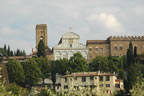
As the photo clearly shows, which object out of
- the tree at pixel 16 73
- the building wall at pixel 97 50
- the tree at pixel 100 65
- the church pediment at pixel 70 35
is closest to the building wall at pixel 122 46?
the building wall at pixel 97 50

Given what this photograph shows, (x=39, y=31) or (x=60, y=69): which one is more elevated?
(x=39, y=31)

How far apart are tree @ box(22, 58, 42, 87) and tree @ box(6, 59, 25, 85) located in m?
0.98

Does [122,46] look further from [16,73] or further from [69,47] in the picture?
[16,73]

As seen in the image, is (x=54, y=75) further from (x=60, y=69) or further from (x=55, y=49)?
(x=55, y=49)

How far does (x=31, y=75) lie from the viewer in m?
54.7

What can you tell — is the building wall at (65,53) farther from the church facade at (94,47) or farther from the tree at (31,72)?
the tree at (31,72)

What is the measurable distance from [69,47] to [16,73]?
798 inches

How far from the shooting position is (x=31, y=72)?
182 ft

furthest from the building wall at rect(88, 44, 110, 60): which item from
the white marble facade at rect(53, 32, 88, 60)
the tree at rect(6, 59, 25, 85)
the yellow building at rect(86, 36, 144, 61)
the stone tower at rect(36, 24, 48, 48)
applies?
the tree at rect(6, 59, 25, 85)

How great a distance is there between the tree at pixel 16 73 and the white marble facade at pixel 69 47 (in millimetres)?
17500

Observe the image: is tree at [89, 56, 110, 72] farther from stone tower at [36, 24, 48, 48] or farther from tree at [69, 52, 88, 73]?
stone tower at [36, 24, 48, 48]

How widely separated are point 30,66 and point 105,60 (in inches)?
526

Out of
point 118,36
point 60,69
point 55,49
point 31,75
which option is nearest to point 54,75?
point 60,69

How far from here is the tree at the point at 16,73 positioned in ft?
176
